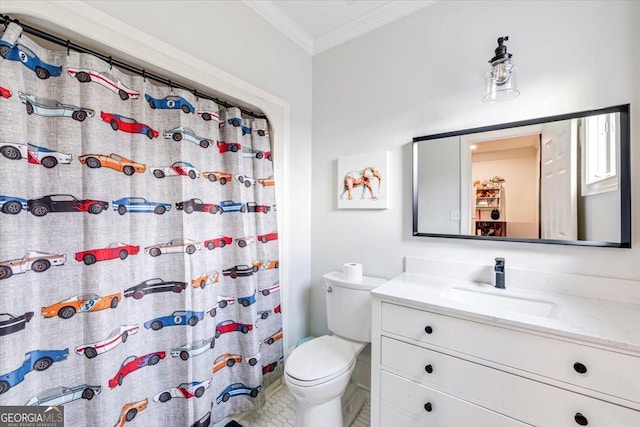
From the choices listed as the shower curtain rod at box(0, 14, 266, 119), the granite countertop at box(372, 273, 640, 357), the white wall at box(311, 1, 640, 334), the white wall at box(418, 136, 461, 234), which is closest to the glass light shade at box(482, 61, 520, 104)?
the white wall at box(311, 1, 640, 334)

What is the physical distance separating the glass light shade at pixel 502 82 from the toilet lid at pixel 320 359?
158 centimetres

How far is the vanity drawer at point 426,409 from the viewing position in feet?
3.52

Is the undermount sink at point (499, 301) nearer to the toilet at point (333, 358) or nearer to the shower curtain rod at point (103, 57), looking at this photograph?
the toilet at point (333, 358)

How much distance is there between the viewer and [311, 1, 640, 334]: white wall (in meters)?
1.19

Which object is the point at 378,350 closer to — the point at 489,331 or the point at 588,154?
the point at 489,331

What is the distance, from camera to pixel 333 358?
→ 1455 mm

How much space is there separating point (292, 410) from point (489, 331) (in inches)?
52.5

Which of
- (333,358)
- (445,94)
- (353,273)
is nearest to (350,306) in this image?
(353,273)

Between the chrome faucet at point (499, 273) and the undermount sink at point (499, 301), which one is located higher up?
the chrome faucet at point (499, 273)

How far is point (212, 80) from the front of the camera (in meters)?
1.44

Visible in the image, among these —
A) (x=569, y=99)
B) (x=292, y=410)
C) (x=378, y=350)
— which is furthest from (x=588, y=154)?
(x=292, y=410)

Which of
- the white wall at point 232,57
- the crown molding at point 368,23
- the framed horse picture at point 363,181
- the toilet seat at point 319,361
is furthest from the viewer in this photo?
the framed horse picture at point 363,181

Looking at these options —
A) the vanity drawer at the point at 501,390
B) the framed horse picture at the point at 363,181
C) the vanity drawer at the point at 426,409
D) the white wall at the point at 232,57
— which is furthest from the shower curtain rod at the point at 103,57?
the vanity drawer at the point at 426,409

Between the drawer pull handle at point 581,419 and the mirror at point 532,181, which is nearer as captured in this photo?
the drawer pull handle at point 581,419
